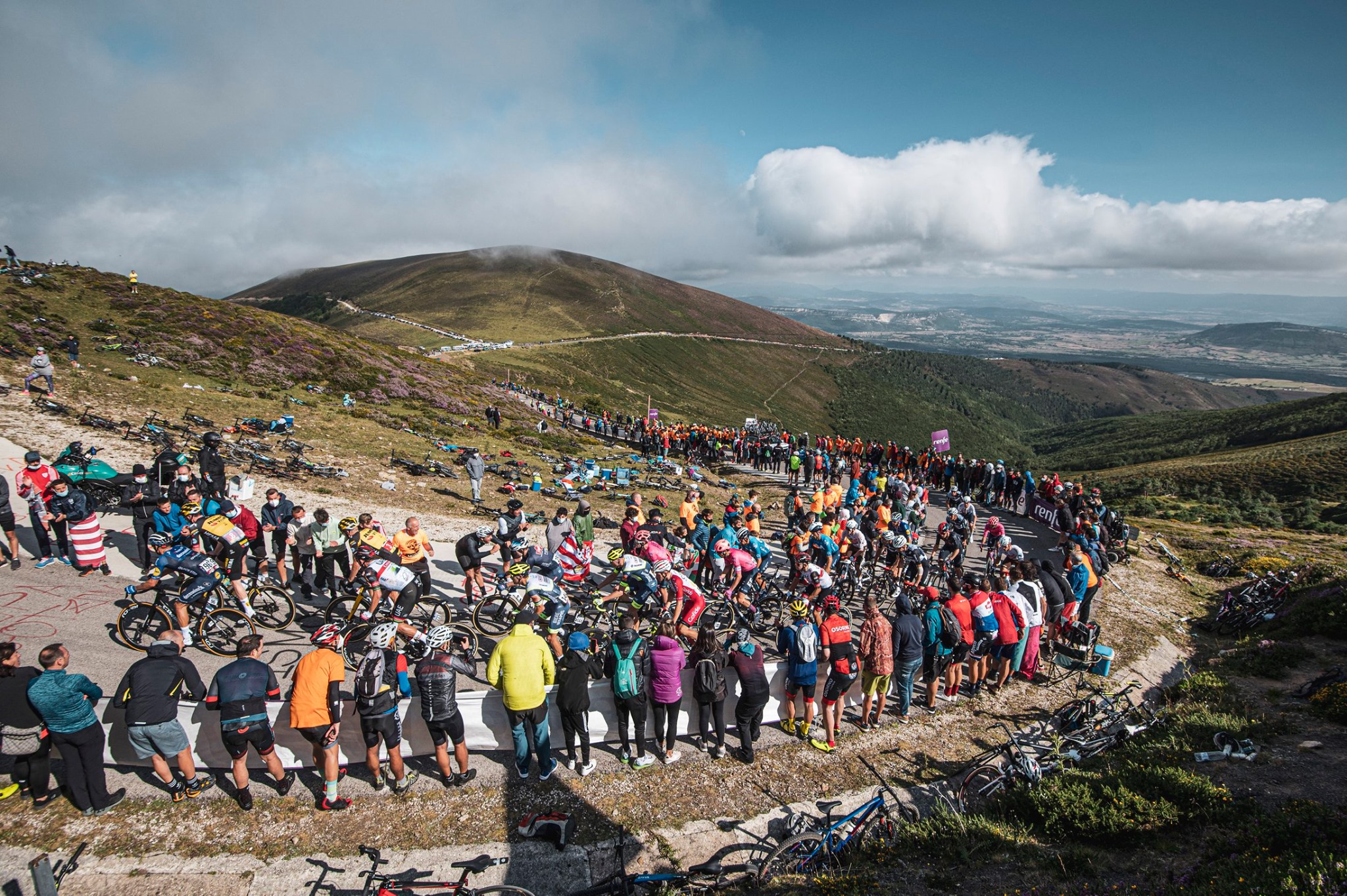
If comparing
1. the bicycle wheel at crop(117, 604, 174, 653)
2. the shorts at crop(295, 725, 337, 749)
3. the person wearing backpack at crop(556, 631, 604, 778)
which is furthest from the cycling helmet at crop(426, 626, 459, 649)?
the bicycle wheel at crop(117, 604, 174, 653)

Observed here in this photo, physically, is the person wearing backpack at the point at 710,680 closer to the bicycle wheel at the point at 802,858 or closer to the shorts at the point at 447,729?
the bicycle wheel at the point at 802,858

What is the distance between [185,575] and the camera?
30.6 ft

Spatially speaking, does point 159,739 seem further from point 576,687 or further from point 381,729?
point 576,687

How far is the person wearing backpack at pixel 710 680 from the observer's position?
784 cm

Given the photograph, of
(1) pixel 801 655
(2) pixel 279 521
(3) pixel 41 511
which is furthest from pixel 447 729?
(3) pixel 41 511

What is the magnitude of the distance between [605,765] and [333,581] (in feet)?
22.1

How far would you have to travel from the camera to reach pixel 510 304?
114625 millimetres

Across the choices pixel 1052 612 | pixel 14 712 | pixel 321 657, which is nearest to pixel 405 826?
pixel 321 657

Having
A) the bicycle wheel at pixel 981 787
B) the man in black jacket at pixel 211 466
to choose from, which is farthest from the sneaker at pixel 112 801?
the bicycle wheel at pixel 981 787

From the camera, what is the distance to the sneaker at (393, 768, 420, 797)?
285 inches

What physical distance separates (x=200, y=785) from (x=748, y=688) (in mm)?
6646

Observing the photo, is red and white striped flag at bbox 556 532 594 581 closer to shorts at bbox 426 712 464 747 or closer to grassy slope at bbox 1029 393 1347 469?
shorts at bbox 426 712 464 747

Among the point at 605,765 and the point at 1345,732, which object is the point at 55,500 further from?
the point at 1345,732

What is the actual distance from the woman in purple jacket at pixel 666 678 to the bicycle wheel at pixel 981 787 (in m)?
3.79
